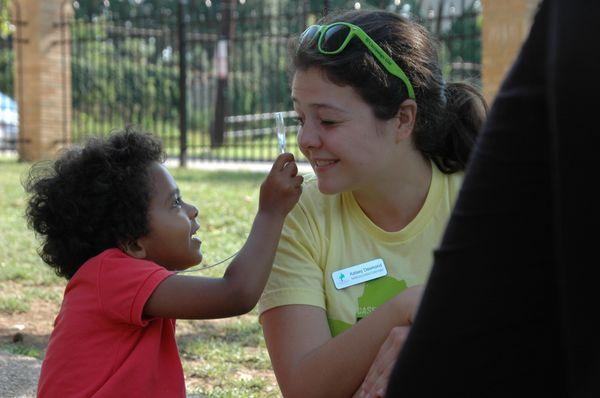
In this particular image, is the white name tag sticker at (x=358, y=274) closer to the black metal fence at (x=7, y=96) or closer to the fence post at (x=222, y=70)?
the fence post at (x=222, y=70)

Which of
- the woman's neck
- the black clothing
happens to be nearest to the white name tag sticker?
the woman's neck

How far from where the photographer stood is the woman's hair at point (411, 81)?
2.33 m

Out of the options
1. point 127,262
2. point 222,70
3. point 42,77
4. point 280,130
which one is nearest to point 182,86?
point 222,70

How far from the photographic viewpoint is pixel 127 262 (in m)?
2.51

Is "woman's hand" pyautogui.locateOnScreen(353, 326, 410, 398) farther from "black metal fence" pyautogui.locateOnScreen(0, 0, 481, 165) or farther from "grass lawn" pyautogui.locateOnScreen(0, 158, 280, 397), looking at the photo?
"black metal fence" pyautogui.locateOnScreen(0, 0, 481, 165)

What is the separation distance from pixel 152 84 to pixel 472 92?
1858 cm

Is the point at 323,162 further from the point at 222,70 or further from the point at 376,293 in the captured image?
the point at 222,70

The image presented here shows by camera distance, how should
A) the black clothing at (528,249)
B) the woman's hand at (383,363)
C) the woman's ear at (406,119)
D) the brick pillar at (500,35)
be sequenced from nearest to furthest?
the black clothing at (528,249), the woman's hand at (383,363), the woman's ear at (406,119), the brick pillar at (500,35)

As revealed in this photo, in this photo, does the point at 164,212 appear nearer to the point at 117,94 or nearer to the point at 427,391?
the point at 427,391

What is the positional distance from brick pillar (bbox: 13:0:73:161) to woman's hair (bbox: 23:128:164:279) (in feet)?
39.8

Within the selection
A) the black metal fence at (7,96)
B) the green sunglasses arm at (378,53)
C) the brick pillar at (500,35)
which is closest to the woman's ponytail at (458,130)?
the green sunglasses arm at (378,53)

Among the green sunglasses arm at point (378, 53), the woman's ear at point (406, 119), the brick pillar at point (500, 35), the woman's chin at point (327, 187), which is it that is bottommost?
the woman's chin at point (327, 187)

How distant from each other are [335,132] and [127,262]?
2.23 ft

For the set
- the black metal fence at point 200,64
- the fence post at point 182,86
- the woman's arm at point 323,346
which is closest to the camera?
the woman's arm at point 323,346
